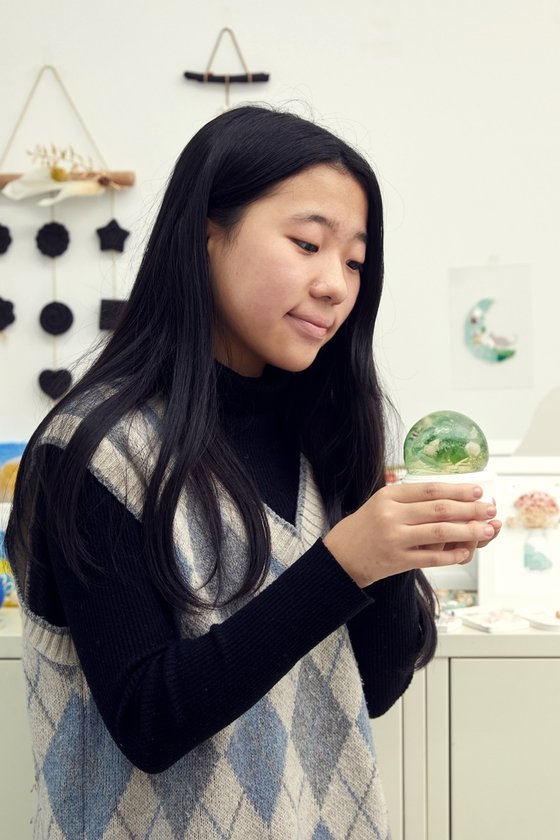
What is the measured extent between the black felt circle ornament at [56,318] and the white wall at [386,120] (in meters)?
0.03

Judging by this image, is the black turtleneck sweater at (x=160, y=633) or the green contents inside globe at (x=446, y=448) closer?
the black turtleneck sweater at (x=160, y=633)

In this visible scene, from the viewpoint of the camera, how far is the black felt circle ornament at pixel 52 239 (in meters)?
2.38

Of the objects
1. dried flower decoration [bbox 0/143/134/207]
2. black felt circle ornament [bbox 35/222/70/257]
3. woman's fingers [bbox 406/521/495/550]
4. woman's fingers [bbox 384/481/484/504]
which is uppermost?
dried flower decoration [bbox 0/143/134/207]

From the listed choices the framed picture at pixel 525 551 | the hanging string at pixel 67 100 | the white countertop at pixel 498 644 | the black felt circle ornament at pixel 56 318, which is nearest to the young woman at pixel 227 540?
the white countertop at pixel 498 644

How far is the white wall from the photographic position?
2.33 metres

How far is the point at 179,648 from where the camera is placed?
801 mm

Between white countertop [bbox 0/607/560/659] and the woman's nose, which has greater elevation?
the woman's nose

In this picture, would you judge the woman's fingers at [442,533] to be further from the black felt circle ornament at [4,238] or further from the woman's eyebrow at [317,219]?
the black felt circle ornament at [4,238]

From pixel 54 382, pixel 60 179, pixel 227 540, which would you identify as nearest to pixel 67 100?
pixel 60 179

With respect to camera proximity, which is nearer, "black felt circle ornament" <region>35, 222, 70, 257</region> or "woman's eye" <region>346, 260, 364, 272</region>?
"woman's eye" <region>346, 260, 364, 272</region>

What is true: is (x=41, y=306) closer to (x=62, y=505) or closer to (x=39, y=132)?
(x=39, y=132)

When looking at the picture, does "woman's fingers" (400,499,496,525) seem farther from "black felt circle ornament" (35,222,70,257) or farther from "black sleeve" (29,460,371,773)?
"black felt circle ornament" (35,222,70,257)

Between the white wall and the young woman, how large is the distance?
130 centimetres

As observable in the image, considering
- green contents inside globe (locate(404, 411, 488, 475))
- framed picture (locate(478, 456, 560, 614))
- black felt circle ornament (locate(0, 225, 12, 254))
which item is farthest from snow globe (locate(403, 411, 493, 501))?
black felt circle ornament (locate(0, 225, 12, 254))
